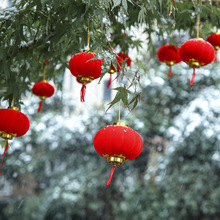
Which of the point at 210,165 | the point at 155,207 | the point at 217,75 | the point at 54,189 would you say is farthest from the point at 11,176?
the point at 217,75

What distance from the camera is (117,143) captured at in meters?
1.39

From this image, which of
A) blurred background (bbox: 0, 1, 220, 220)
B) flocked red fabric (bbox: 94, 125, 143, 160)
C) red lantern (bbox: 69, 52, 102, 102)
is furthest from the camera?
blurred background (bbox: 0, 1, 220, 220)

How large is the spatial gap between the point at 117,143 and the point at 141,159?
5.22 metres

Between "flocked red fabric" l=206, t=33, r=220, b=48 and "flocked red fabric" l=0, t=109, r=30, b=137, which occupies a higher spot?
"flocked red fabric" l=206, t=33, r=220, b=48

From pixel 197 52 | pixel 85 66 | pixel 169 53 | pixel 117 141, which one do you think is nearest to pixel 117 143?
pixel 117 141

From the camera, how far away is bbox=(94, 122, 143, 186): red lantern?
54.9 inches

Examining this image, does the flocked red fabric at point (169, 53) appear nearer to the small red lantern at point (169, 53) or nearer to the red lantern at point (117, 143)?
the small red lantern at point (169, 53)

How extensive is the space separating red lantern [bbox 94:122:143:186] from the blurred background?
4.12m

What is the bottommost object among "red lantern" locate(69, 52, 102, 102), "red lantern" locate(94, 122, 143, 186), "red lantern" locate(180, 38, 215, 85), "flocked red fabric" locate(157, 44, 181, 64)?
"flocked red fabric" locate(157, 44, 181, 64)

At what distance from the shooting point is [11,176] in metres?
6.82

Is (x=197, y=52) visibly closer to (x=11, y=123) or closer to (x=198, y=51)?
(x=198, y=51)

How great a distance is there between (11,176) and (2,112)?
5445 mm

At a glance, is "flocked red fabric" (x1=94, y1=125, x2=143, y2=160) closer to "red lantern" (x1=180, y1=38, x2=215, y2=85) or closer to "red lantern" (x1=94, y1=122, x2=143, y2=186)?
"red lantern" (x1=94, y1=122, x2=143, y2=186)

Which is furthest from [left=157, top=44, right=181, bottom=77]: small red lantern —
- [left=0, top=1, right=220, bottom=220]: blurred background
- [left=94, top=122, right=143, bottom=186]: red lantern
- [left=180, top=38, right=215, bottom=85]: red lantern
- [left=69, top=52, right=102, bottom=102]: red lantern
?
[left=0, top=1, right=220, bottom=220]: blurred background
